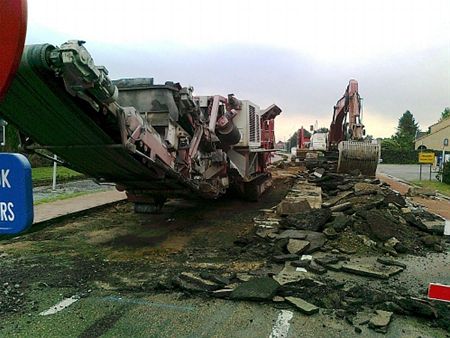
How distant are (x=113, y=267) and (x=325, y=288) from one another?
9.94 ft

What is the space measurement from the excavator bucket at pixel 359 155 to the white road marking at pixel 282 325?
11402 mm

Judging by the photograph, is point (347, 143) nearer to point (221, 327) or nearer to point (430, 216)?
point (430, 216)

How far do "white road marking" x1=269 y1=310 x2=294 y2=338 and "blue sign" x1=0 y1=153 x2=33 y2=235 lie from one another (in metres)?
3.11

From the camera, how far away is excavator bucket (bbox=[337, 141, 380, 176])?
15.2 meters

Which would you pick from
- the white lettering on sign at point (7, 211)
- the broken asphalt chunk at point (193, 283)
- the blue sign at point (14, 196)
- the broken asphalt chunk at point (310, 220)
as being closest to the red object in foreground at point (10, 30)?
the blue sign at point (14, 196)

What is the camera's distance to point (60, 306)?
15.8 feet

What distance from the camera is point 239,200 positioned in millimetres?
12578

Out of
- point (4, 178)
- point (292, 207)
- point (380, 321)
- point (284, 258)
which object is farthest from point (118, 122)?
point (292, 207)

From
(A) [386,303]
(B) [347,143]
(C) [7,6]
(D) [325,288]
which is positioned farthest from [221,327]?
(B) [347,143]

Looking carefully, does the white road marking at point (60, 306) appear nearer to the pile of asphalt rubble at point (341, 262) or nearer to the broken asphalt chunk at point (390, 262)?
the pile of asphalt rubble at point (341, 262)

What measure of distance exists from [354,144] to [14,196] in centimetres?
1478

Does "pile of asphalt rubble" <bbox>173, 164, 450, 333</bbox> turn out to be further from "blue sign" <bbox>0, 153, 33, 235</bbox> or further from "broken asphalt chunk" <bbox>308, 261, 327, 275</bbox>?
"blue sign" <bbox>0, 153, 33, 235</bbox>

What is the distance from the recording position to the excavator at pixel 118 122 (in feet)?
14.2

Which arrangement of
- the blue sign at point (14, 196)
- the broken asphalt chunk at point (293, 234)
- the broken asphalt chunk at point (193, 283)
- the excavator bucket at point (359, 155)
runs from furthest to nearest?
the excavator bucket at point (359, 155), the broken asphalt chunk at point (293, 234), the broken asphalt chunk at point (193, 283), the blue sign at point (14, 196)
